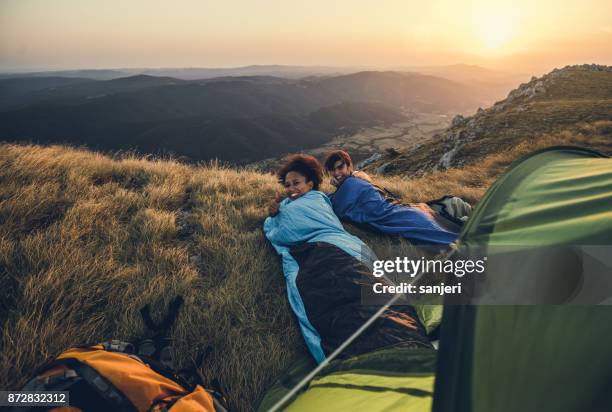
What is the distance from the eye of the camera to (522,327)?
1.08 metres

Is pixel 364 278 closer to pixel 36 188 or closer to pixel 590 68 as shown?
pixel 36 188

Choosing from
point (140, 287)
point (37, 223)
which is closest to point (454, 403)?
point (140, 287)

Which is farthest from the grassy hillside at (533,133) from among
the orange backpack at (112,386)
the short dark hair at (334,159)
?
the orange backpack at (112,386)

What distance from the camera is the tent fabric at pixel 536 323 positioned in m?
0.95

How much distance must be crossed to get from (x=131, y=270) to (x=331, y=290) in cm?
167

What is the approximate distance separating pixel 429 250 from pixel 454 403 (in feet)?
8.53

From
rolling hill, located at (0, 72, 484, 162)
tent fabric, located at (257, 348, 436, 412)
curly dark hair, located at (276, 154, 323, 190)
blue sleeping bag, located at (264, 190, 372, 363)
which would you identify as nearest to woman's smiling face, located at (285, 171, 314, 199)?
curly dark hair, located at (276, 154, 323, 190)

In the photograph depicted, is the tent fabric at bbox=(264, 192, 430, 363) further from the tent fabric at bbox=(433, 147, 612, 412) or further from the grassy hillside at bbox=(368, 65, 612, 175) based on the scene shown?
the grassy hillside at bbox=(368, 65, 612, 175)

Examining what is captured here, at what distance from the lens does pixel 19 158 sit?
12.8ft

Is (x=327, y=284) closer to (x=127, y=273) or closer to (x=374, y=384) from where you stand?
(x=374, y=384)

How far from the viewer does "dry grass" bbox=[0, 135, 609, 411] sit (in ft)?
6.21

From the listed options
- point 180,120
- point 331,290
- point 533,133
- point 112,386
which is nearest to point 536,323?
point 331,290

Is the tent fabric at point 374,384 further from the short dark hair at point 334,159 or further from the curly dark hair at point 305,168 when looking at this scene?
the short dark hair at point 334,159

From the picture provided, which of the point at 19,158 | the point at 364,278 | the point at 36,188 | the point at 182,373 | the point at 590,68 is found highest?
the point at 590,68
